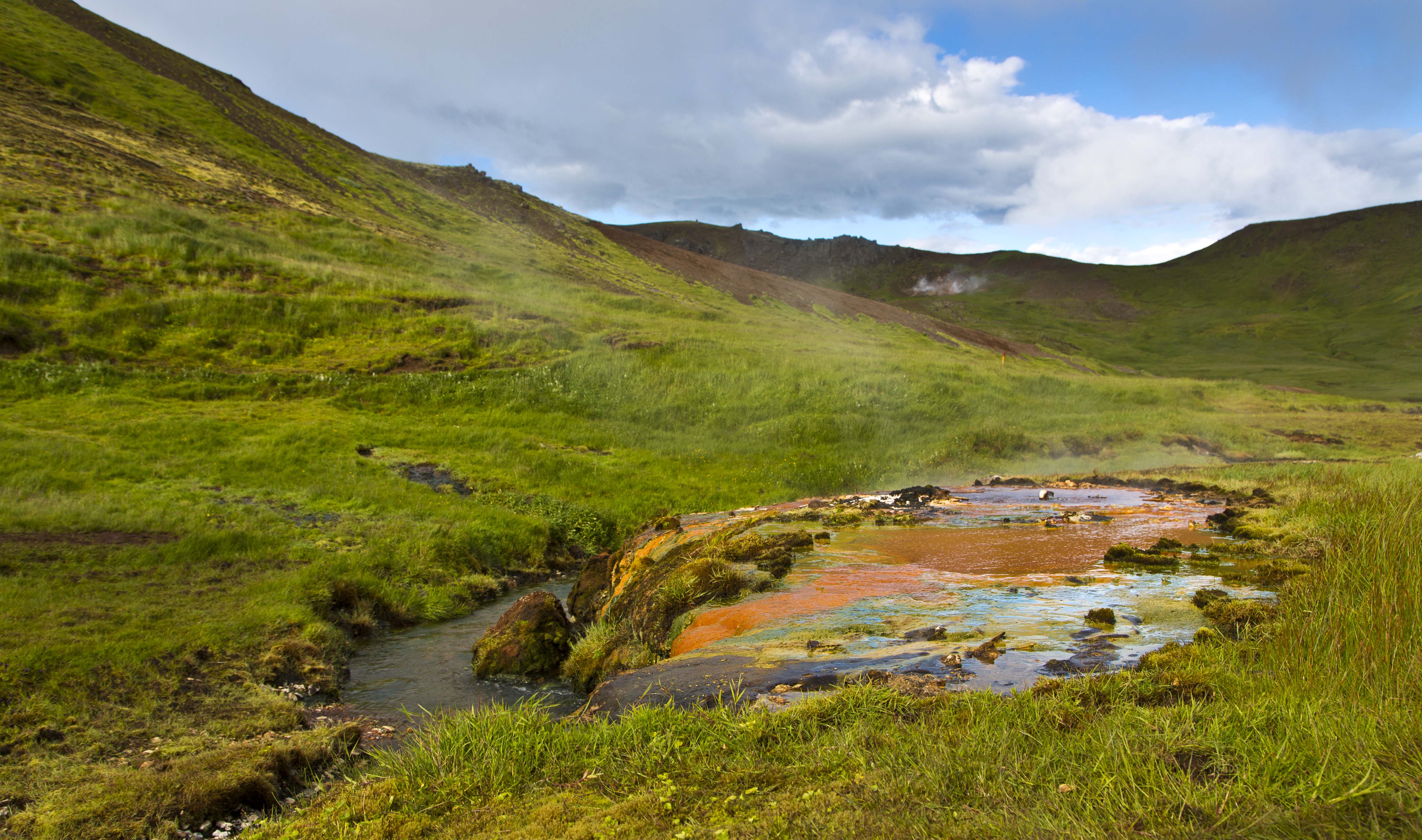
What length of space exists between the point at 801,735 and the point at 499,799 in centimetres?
169

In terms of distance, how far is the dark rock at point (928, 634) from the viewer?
5.94 metres

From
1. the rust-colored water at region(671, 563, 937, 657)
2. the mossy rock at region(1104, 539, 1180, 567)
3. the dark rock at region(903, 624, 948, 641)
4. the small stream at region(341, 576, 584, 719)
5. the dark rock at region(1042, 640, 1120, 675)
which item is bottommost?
the small stream at region(341, 576, 584, 719)

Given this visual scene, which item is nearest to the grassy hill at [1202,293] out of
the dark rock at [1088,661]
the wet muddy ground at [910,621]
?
the wet muddy ground at [910,621]

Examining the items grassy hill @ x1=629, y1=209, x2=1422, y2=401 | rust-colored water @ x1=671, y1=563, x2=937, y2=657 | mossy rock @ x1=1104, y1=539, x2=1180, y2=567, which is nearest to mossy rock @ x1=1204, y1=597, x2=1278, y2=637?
mossy rock @ x1=1104, y1=539, x2=1180, y2=567

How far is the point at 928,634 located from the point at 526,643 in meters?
4.94

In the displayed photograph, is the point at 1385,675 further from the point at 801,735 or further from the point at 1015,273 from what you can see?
the point at 1015,273

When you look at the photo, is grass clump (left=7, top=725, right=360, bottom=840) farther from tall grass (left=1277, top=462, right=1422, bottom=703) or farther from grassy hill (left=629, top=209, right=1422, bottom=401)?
grassy hill (left=629, top=209, right=1422, bottom=401)

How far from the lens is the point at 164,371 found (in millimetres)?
22656

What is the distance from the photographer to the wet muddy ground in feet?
17.4

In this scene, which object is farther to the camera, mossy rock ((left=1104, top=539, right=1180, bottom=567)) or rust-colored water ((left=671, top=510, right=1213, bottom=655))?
mossy rock ((left=1104, top=539, right=1180, bottom=567))

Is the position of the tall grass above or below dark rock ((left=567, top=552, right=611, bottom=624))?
above

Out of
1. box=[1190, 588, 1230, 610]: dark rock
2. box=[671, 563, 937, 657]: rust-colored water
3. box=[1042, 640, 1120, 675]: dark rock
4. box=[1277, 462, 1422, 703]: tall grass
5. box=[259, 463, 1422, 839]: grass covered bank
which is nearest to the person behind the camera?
box=[259, 463, 1422, 839]: grass covered bank

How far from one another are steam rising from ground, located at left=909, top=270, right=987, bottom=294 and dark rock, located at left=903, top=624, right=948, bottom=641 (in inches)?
6747

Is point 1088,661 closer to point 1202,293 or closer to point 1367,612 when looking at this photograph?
point 1367,612
